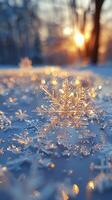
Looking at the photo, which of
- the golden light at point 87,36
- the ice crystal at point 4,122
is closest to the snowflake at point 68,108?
the ice crystal at point 4,122

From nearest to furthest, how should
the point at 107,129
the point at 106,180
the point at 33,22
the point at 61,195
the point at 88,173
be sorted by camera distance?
1. the point at 61,195
2. the point at 106,180
3. the point at 88,173
4. the point at 107,129
5. the point at 33,22

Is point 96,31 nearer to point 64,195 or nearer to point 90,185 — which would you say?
point 90,185

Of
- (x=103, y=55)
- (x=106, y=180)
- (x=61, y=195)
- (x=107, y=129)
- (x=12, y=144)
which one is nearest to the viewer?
(x=61, y=195)

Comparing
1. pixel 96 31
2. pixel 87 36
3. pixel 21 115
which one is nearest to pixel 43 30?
pixel 87 36

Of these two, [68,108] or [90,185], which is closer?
[90,185]

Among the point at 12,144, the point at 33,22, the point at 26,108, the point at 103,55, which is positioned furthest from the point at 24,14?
the point at 12,144

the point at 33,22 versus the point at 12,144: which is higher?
the point at 33,22

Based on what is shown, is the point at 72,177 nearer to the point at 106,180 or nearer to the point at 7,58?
the point at 106,180

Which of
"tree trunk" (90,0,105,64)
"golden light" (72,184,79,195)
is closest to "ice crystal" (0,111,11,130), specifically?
"golden light" (72,184,79,195)
